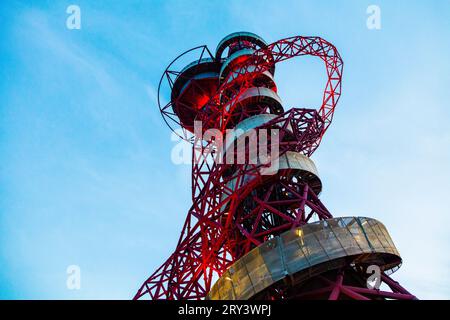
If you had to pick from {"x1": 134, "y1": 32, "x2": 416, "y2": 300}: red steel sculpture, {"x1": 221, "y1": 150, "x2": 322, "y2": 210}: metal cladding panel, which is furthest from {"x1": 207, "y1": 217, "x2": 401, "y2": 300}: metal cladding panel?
{"x1": 221, "y1": 150, "x2": 322, "y2": 210}: metal cladding panel

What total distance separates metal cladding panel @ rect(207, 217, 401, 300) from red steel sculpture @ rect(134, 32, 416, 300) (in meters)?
0.05

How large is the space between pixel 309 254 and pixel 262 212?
6606 mm

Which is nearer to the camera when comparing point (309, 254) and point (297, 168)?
point (309, 254)

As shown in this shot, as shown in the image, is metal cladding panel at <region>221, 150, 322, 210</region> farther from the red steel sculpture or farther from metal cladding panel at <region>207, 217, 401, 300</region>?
metal cladding panel at <region>207, 217, 401, 300</region>

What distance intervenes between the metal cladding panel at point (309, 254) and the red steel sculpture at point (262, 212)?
0.05 m

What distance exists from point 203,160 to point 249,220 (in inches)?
238

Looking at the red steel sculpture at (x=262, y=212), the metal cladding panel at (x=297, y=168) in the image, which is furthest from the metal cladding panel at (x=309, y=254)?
the metal cladding panel at (x=297, y=168)

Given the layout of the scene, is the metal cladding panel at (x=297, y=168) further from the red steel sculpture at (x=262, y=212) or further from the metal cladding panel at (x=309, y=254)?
the metal cladding panel at (x=309, y=254)

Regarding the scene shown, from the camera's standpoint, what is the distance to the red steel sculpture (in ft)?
52.3

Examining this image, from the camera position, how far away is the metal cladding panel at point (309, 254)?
15.6m

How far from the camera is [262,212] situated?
22.2 m

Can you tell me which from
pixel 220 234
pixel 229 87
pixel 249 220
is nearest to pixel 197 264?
pixel 220 234
